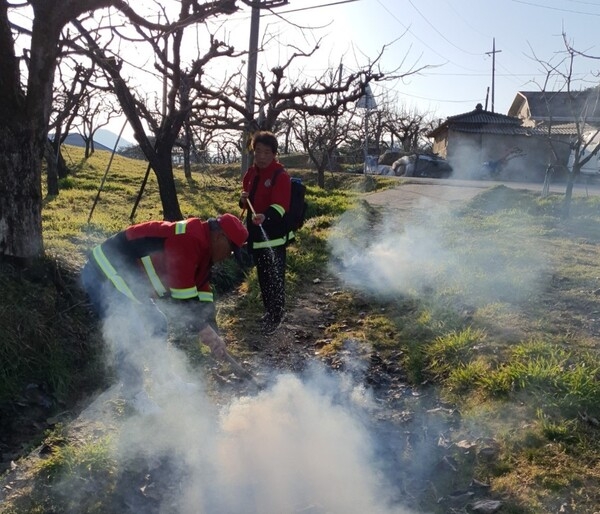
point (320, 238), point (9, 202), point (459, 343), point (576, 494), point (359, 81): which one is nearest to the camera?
point (576, 494)

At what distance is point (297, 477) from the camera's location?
3.16 m

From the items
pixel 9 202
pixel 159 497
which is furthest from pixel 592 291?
pixel 9 202

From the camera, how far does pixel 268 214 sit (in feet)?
16.1

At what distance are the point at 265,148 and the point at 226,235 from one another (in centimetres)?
191

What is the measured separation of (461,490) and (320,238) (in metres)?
6.01

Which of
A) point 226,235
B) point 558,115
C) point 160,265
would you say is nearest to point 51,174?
point 160,265

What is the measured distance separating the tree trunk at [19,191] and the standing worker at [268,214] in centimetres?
194

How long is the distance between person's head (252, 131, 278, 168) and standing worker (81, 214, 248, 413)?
67.2 inches

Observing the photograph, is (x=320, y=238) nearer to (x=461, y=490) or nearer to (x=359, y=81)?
(x=359, y=81)

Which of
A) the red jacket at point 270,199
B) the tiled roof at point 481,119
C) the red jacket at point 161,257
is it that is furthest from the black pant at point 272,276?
the tiled roof at point 481,119

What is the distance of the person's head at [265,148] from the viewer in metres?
4.91

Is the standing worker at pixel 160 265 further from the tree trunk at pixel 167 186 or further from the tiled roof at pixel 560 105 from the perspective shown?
the tiled roof at pixel 560 105

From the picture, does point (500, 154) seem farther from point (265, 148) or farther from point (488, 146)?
point (265, 148)

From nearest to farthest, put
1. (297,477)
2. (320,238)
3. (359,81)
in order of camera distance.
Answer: (297,477), (320,238), (359,81)
